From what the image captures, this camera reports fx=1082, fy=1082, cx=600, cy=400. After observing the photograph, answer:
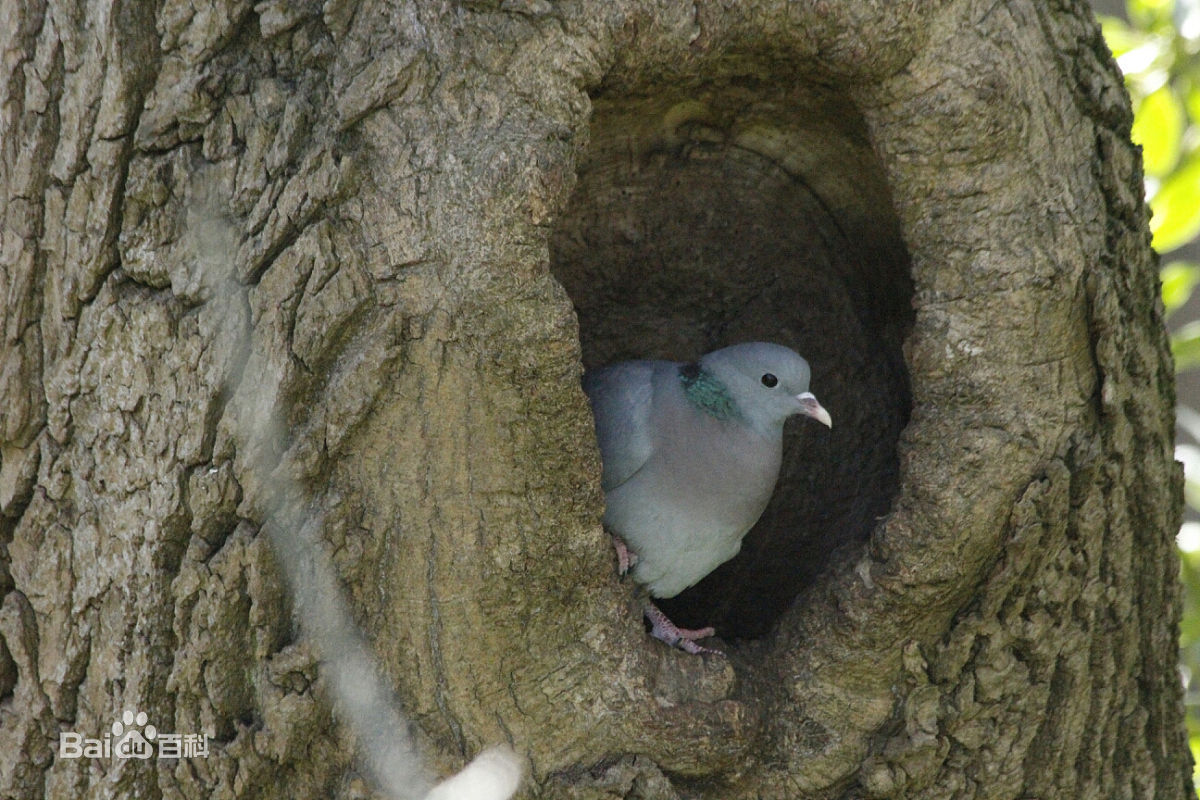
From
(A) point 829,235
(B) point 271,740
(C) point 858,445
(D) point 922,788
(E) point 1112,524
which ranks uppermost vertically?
(A) point 829,235

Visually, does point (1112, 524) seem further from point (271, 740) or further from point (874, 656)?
point (271, 740)

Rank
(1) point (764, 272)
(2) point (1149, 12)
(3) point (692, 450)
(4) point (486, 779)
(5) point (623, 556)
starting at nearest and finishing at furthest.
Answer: (4) point (486, 779) < (5) point (623, 556) < (3) point (692, 450) < (2) point (1149, 12) < (1) point (764, 272)

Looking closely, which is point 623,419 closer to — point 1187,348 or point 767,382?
point 767,382

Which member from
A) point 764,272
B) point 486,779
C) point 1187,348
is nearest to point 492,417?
point 486,779

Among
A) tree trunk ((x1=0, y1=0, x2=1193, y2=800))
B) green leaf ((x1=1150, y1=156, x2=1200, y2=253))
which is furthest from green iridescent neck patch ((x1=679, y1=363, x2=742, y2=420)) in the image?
green leaf ((x1=1150, y1=156, x2=1200, y2=253))

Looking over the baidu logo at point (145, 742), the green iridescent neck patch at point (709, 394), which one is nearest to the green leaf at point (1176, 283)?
the green iridescent neck patch at point (709, 394)

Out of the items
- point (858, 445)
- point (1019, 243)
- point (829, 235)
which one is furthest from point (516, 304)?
point (858, 445)

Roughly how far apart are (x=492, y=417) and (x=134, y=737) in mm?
1009

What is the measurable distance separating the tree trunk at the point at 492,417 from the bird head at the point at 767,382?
55 cm

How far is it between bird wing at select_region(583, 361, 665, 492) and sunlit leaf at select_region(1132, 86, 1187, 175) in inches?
62.3

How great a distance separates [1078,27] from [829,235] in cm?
97

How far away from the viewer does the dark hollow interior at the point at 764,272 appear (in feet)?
10.4

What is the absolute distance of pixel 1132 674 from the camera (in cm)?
281

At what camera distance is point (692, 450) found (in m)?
3.18
